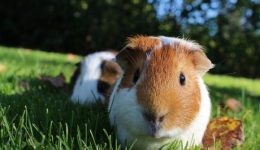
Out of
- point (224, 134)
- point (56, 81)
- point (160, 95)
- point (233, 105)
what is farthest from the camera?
point (56, 81)

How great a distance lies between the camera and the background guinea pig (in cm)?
389

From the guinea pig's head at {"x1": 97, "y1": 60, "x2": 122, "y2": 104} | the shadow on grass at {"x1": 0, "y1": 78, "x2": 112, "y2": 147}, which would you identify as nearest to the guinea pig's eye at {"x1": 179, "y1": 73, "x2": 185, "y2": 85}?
the shadow on grass at {"x1": 0, "y1": 78, "x2": 112, "y2": 147}

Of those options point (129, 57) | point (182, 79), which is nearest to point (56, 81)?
point (129, 57)

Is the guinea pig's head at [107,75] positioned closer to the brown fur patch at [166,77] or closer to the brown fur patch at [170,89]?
the brown fur patch at [166,77]

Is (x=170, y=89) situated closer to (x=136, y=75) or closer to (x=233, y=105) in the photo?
(x=136, y=75)

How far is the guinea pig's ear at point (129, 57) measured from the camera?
265cm

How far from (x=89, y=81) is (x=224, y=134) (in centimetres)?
125

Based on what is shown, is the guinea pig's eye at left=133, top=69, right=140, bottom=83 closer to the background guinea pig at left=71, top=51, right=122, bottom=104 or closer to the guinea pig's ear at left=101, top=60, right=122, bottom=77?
the background guinea pig at left=71, top=51, right=122, bottom=104

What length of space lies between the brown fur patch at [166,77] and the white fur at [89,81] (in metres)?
1.03

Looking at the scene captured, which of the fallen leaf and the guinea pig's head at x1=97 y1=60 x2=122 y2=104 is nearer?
the guinea pig's head at x1=97 y1=60 x2=122 y2=104

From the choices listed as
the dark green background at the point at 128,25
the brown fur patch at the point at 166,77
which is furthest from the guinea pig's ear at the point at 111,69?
the dark green background at the point at 128,25

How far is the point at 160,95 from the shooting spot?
2.33 metres

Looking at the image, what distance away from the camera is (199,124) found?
8.73 feet

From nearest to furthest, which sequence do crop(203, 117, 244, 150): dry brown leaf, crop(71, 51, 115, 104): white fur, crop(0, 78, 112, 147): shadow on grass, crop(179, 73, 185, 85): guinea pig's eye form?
1. crop(179, 73, 185, 85): guinea pig's eye
2. crop(0, 78, 112, 147): shadow on grass
3. crop(203, 117, 244, 150): dry brown leaf
4. crop(71, 51, 115, 104): white fur
